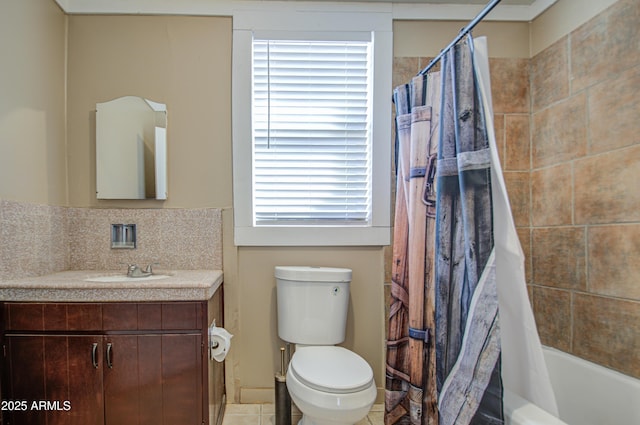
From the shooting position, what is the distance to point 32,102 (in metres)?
1.73

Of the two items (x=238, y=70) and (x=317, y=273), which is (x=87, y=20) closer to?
(x=238, y=70)

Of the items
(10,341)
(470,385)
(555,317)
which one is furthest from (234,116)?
(555,317)

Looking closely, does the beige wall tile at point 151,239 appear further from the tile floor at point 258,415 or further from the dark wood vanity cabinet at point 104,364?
the tile floor at point 258,415

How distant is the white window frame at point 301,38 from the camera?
6.68ft

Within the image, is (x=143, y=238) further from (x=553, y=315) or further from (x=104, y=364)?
(x=553, y=315)

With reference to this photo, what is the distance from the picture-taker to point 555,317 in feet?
6.06

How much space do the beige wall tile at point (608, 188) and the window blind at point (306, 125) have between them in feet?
3.66

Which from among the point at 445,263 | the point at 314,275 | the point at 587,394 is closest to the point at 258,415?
the point at 314,275

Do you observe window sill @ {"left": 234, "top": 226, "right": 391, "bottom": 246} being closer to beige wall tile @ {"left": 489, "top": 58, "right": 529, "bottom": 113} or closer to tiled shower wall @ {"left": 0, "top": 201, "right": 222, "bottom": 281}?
tiled shower wall @ {"left": 0, "top": 201, "right": 222, "bottom": 281}

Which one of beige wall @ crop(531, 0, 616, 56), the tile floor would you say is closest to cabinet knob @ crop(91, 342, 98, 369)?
the tile floor

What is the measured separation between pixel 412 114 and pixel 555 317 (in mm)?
1360

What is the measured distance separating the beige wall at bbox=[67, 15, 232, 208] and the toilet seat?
991mm

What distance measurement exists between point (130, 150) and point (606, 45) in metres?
2.52

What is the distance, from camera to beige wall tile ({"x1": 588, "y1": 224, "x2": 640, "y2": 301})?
4.73ft
